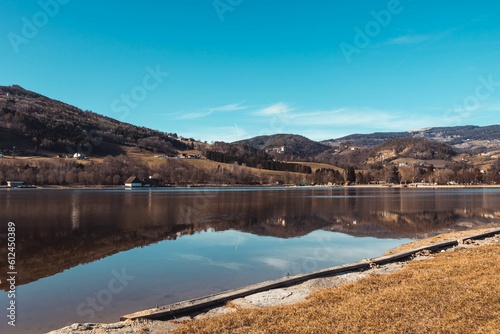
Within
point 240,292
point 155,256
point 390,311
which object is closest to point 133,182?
point 155,256

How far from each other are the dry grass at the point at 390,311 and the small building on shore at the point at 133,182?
575ft

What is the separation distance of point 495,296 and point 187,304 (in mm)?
8318

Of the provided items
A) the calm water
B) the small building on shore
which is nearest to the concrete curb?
the calm water

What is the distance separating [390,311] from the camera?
9.51 m

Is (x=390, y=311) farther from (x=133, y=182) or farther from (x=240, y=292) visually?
(x=133, y=182)

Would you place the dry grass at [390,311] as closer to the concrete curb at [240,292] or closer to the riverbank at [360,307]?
the riverbank at [360,307]

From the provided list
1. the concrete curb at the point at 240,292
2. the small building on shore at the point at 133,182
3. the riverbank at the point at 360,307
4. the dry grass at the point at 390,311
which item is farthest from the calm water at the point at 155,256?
the small building on shore at the point at 133,182

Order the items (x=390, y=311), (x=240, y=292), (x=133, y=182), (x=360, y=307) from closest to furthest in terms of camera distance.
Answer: (x=390, y=311) → (x=360, y=307) → (x=240, y=292) → (x=133, y=182)

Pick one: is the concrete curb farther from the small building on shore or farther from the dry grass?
the small building on shore

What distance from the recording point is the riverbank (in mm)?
8805

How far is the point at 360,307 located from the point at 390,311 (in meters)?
0.73

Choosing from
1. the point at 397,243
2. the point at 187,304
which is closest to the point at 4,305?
the point at 187,304

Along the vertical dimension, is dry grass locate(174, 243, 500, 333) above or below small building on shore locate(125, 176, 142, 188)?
below

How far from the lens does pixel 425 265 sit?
1555 cm
